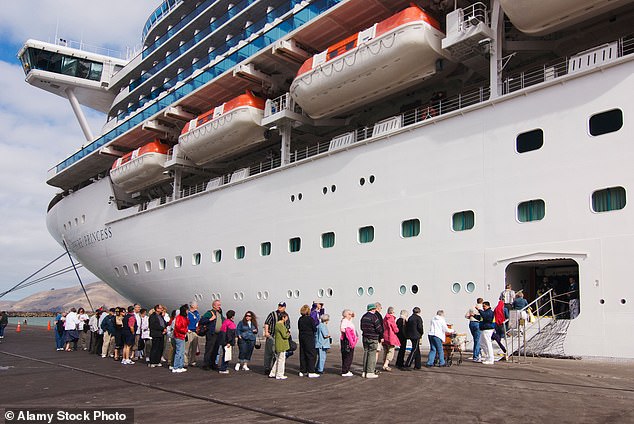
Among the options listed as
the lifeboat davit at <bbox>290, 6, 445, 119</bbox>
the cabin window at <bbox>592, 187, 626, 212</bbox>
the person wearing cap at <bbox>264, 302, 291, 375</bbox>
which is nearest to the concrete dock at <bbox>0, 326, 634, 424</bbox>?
the person wearing cap at <bbox>264, 302, 291, 375</bbox>

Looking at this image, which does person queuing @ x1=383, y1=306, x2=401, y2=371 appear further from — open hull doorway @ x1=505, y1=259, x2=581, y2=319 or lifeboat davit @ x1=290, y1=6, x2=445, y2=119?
lifeboat davit @ x1=290, y1=6, x2=445, y2=119

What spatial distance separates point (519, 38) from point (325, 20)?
5908 mm

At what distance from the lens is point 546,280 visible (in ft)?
43.8

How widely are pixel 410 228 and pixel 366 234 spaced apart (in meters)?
1.56

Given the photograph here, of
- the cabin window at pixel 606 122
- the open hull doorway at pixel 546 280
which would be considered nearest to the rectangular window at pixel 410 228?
the open hull doorway at pixel 546 280

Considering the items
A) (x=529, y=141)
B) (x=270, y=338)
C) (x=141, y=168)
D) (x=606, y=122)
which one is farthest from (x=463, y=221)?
(x=141, y=168)

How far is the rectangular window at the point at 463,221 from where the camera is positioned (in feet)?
43.8

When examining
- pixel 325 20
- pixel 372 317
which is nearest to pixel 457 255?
pixel 372 317

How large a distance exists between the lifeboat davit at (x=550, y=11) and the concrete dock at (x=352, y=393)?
7.28 m

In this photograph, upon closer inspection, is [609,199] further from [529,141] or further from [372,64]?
[372,64]

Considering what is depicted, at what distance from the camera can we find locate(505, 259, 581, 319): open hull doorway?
1263 centimetres

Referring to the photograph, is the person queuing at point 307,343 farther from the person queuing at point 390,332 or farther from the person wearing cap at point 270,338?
the person queuing at point 390,332

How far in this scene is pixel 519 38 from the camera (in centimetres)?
1474

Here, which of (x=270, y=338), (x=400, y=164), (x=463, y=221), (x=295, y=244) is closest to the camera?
(x=270, y=338)
